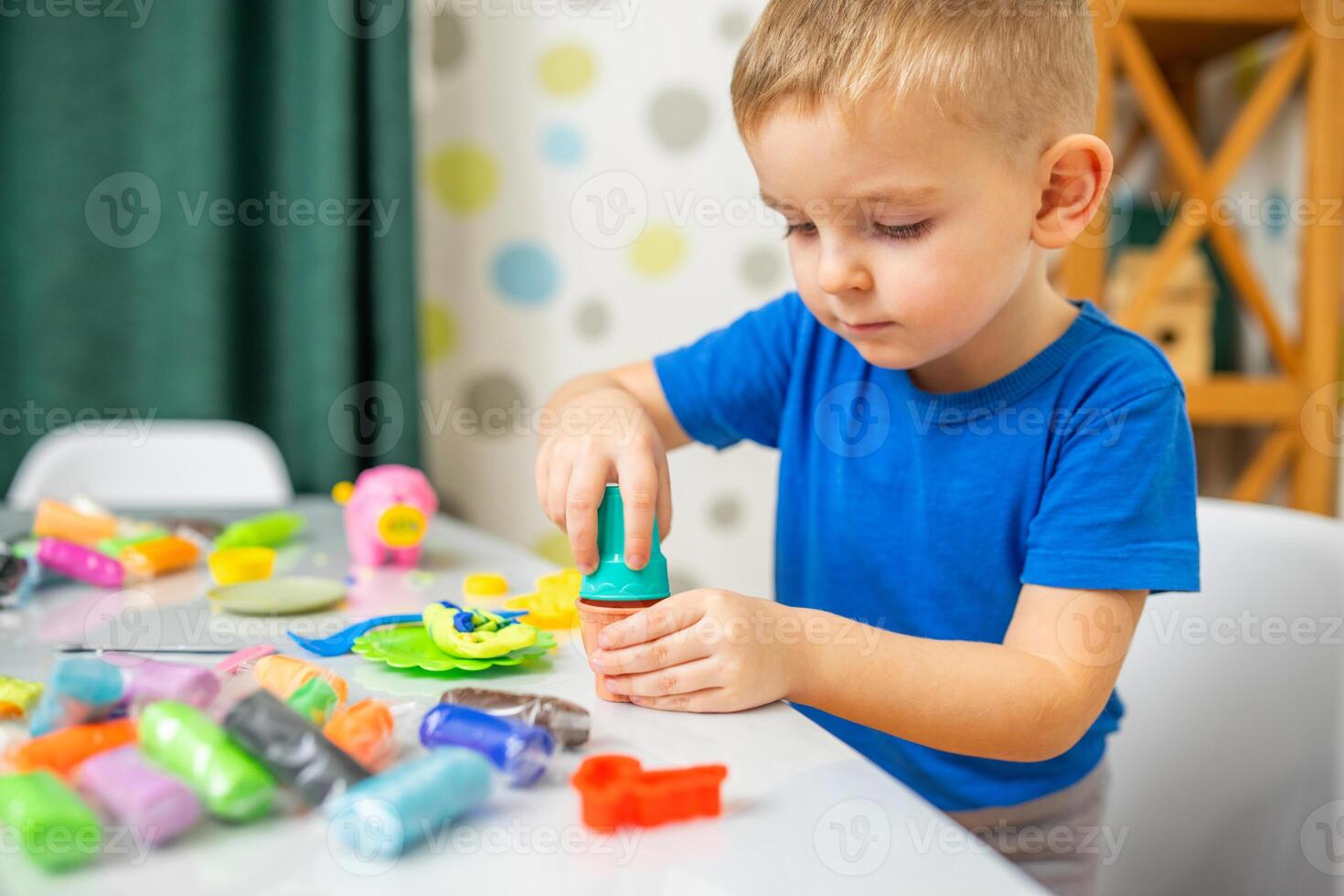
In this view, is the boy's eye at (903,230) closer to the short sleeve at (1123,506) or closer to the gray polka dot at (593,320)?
the short sleeve at (1123,506)

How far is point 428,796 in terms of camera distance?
0.39 metres

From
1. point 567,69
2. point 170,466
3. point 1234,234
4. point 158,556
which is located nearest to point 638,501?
point 158,556

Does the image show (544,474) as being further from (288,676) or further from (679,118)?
(679,118)

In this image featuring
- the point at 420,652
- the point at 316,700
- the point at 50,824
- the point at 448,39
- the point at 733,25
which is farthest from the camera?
the point at 733,25

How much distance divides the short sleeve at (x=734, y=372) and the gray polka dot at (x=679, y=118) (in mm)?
938

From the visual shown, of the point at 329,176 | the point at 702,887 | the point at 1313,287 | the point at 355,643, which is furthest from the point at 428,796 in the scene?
the point at 1313,287

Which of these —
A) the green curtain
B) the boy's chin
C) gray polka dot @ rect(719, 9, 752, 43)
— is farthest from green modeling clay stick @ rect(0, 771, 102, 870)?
gray polka dot @ rect(719, 9, 752, 43)

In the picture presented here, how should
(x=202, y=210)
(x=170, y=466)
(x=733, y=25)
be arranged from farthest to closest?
(x=733, y=25) < (x=202, y=210) < (x=170, y=466)

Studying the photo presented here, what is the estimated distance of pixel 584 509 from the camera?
570 millimetres

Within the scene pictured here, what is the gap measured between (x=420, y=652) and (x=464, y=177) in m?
1.25

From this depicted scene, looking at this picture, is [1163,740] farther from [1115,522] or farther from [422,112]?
[422,112]

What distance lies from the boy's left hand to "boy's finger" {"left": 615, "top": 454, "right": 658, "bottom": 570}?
0.03 meters

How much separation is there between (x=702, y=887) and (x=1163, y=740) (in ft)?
1.96

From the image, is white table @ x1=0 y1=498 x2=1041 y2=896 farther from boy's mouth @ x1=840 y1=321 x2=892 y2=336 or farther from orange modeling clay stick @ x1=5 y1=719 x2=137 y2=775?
boy's mouth @ x1=840 y1=321 x2=892 y2=336
